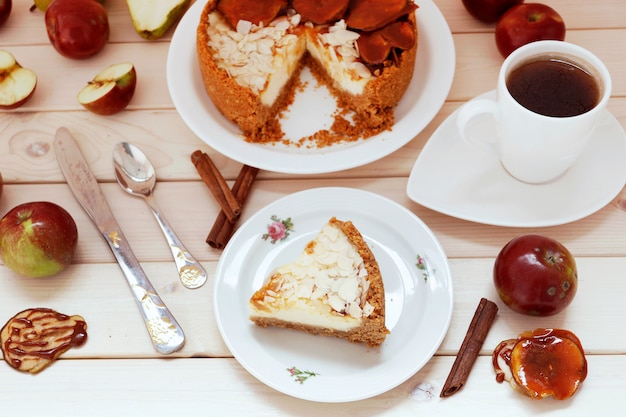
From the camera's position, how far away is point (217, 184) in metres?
1.81

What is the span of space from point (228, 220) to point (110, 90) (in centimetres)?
51

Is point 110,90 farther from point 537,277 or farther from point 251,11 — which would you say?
point 537,277

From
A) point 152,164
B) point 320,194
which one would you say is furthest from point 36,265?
point 320,194

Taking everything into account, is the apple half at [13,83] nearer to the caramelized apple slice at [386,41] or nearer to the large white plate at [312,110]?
the large white plate at [312,110]

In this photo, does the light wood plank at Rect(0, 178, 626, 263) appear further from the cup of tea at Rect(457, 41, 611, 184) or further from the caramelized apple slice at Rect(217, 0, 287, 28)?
the caramelized apple slice at Rect(217, 0, 287, 28)

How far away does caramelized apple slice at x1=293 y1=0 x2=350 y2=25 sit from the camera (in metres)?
1.90

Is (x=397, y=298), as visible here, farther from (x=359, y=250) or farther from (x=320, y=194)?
(x=320, y=194)

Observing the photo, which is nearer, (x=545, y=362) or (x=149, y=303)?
(x=545, y=362)

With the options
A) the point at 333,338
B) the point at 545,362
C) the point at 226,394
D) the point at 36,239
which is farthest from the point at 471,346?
the point at 36,239

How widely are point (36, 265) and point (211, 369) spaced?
47 centimetres

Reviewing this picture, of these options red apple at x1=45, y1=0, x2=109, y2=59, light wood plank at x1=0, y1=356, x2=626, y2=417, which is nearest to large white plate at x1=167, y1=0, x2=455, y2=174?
red apple at x1=45, y1=0, x2=109, y2=59

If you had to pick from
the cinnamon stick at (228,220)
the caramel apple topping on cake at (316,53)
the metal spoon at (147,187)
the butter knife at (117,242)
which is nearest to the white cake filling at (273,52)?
the caramel apple topping on cake at (316,53)

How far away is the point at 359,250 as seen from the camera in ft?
5.17

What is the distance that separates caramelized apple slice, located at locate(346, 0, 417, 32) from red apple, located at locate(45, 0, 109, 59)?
0.74m
